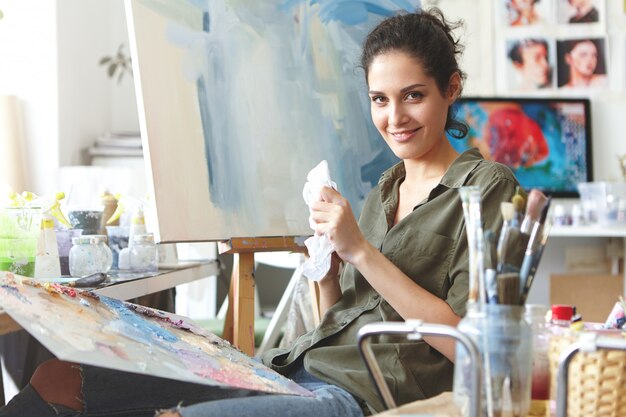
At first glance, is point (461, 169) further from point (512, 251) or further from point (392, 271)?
point (512, 251)

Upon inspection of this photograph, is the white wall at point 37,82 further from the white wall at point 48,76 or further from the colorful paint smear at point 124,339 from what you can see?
the colorful paint smear at point 124,339

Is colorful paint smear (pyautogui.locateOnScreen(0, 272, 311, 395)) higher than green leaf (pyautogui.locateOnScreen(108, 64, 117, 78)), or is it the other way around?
green leaf (pyautogui.locateOnScreen(108, 64, 117, 78))

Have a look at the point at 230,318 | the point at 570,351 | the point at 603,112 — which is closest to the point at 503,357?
the point at 570,351

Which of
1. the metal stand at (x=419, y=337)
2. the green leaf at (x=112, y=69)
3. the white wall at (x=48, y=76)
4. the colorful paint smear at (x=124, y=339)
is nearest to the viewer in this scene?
the metal stand at (x=419, y=337)

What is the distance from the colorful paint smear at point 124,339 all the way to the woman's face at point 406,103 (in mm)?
486

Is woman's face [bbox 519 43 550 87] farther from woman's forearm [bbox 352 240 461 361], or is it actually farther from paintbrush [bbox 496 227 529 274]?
paintbrush [bbox 496 227 529 274]

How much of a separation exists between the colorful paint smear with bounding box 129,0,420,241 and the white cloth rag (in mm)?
423

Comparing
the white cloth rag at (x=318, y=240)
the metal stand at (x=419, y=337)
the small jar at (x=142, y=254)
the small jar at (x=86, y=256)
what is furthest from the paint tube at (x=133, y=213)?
the metal stand at (x=419, y=337)

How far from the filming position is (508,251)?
98 centimetres

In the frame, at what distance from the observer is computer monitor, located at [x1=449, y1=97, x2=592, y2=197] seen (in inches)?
164

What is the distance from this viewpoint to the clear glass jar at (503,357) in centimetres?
95

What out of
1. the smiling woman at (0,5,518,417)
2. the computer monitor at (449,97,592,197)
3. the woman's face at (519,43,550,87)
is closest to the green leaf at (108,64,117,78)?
the computer monitor at (449,97,592,197)

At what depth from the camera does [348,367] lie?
54.4 inches

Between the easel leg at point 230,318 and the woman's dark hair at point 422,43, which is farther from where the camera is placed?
the easel leg at point 230,318
